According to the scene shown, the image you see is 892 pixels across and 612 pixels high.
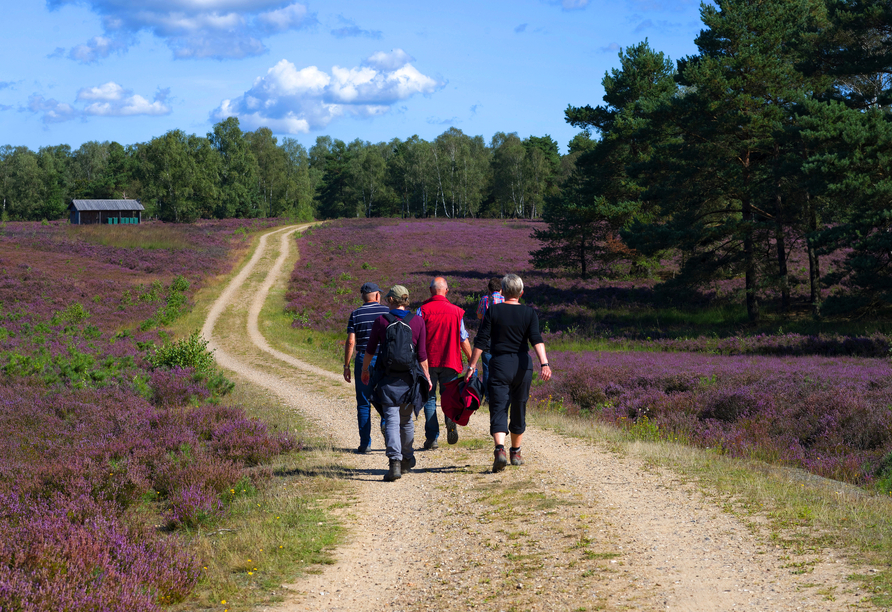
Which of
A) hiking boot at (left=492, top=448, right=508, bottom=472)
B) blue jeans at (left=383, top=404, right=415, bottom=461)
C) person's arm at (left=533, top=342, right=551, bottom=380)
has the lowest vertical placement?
hiking boot at (left=492, top=448, right=508, bottom=472)

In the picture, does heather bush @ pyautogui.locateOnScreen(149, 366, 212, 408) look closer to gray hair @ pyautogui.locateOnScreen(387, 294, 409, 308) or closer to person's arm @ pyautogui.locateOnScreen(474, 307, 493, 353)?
gray hair @ pyautogui.locateOnScreen(387, 294, 409, 308)

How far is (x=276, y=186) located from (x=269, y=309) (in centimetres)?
8185

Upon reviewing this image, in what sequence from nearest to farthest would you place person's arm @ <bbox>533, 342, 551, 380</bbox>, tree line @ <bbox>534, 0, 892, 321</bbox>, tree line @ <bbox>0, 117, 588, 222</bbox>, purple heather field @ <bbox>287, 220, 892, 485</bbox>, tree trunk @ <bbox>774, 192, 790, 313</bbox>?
person's arm @ <bbox>533, 342, 551, 380</bbox>, purple heather field @ <bbox>287, 220, 892, 485</bbox>, tree line @ <bbox>534, 0, 892, 321</bbox>, tree trunk @ <bbox>774, 192, 790, 313</bbox>, tree line @ <bbox>0, 117, 588, 222</bbox>

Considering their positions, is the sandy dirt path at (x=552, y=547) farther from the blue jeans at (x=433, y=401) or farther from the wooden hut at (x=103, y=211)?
the wooden hut at (x=103, y=211)

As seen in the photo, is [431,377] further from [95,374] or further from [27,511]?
[95,374]

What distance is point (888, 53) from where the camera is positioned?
2189 cm

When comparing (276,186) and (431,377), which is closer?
(431,377)

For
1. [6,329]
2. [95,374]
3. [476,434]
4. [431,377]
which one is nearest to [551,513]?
[431,377]

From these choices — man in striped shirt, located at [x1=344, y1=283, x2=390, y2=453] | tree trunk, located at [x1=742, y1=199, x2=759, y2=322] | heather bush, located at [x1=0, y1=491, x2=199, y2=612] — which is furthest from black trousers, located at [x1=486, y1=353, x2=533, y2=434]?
tree trunk, located at [x1=742, y1=199, x2=759, y2=322]

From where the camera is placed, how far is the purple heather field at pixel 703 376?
10272 millimetres

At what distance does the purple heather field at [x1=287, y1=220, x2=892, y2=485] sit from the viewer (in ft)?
33.7

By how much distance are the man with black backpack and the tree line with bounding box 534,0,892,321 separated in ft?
57.3

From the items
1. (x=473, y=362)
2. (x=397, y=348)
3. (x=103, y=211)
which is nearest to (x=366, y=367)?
(x=397, y=348)

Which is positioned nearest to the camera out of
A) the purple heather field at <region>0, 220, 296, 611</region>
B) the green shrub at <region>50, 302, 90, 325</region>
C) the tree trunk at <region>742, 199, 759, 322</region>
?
the purple heather field at <region>0, 220, 296, 611</region>
